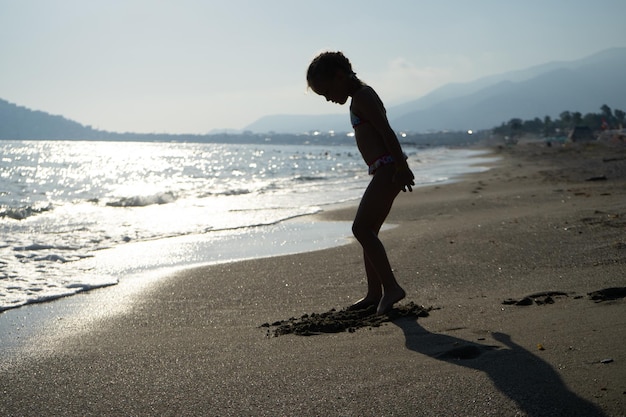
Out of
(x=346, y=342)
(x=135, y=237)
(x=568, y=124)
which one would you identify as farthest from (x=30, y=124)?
(x=346, y=342)

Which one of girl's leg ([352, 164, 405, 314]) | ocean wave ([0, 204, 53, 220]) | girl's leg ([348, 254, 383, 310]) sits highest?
girl's leg ([352, 164, 405, 314])

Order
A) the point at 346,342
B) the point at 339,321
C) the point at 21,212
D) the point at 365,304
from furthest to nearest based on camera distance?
the point at 21,212
the point at 365,304
the point at 339,321
the point at 346,342

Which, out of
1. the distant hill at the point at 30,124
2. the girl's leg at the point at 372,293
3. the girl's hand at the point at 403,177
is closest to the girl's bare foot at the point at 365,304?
the girl's leg at the point at 372,293

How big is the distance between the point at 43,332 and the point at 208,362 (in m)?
1.69

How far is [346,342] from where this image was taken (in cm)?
370

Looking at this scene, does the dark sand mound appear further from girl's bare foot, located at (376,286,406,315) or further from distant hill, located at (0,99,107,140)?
distant hill, located at (0,99,107,140)

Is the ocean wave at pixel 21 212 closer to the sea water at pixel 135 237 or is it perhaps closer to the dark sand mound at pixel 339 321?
the sea water at pixel 135 237

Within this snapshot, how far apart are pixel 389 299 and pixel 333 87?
1.37 m

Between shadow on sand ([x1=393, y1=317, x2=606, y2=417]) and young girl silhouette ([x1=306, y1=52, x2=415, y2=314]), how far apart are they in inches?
24.0

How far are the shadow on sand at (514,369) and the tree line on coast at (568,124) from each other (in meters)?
104

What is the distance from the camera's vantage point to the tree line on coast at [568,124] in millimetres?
122750

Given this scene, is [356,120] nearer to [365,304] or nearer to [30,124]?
[365,304]

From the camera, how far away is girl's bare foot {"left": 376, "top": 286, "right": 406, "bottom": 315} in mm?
4262

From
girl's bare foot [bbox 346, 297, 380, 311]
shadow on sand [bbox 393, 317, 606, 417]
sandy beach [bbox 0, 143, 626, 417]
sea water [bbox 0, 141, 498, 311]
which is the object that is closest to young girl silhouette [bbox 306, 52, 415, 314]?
girl's bare foot [bbox 346, 297, 380, 311]
